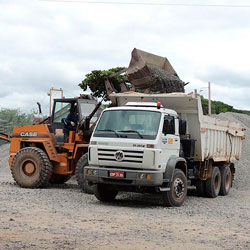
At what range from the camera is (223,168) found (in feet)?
54.5

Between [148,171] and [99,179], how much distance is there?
128 cm

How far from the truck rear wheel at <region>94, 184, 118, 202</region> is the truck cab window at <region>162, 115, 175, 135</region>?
208 centimetres

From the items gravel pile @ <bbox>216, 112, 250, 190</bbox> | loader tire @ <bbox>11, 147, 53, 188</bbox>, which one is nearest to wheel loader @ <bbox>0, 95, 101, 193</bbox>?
loader tire @ <bbox>11, 147, 53, 188</bbox>

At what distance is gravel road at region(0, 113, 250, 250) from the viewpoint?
312 inches

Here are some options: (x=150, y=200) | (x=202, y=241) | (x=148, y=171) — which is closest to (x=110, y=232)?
(x=202, y=241)

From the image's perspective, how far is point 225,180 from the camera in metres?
16.7

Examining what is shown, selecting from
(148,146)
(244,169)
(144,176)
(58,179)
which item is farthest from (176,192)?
(244,169)

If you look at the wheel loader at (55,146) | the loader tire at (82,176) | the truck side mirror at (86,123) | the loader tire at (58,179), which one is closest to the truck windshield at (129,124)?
the loader tire at (82,176)

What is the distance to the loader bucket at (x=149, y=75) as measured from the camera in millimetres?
15325

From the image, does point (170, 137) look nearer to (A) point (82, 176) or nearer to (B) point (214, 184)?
(A) point (82, 176)

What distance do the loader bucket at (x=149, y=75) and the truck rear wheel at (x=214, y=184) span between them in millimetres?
2866

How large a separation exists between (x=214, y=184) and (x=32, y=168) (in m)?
5.71

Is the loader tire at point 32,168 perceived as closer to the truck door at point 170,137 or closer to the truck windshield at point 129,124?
the truck windshield at point 129,124

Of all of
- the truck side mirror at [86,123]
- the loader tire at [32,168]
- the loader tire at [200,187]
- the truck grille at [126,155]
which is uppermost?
the truck side mirror at [86,123]
